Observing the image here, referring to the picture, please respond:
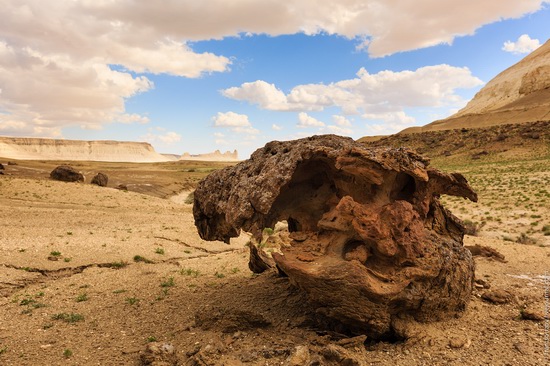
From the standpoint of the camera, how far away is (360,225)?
772 cm

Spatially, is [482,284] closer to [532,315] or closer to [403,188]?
[532,315]

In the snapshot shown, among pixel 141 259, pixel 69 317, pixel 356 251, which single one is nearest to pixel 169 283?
pixel 69 317

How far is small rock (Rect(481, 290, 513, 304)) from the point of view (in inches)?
388

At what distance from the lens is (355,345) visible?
7398 mm

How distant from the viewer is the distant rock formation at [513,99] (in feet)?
335

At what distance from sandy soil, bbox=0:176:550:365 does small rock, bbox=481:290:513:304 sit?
10 centimetres

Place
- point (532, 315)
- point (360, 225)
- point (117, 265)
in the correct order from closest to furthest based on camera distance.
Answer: point (360, 225) → point (532, 315) → point (117, 265)

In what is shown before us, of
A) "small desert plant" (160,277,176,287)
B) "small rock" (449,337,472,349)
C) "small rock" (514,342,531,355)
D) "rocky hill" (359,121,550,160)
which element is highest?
"rocky hill" (359,121,550,160)

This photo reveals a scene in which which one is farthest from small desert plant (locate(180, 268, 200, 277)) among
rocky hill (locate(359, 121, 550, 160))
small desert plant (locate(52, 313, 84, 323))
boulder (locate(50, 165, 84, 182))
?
rocky hill (locate(359, 121, 550, 160))

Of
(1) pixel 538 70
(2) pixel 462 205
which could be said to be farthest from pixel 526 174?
(1) pixel 538 70

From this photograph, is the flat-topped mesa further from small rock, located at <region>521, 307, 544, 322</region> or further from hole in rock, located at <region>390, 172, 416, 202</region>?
small rock, located at <region>521, 307, 544, 322</region>

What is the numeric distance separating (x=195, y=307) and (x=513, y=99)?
489ft

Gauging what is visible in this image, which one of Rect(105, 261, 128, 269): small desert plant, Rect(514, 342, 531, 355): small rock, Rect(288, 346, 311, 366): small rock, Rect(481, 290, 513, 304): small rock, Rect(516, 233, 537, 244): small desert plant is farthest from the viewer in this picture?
Rect(516, 233, 537, 244): small desert plant

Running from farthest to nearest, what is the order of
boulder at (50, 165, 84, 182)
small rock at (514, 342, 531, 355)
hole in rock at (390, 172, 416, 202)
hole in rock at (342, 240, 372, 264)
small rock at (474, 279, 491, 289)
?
boulder at (50, 165, 84, 182) → small rock at (474, 279, 491, 289) → hole in rock at (390, 172, 416, 202) → hole in rock at (342, 240, 372, 264) → small rock at (514, 342, 531, 355)
